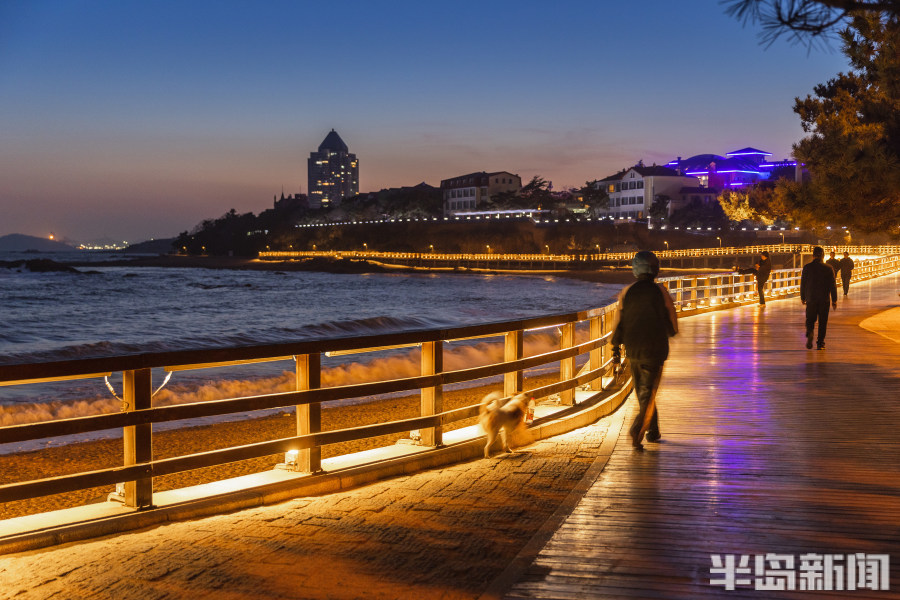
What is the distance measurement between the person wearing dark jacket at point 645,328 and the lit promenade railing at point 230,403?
999 mm

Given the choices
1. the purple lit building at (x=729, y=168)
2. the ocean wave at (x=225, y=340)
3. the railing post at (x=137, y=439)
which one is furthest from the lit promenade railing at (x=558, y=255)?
the railing post at (x=137, y=439)

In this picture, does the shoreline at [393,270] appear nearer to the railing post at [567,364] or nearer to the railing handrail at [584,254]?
the railing handrail at [584,254]

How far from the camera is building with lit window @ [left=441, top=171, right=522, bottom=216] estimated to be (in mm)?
180500

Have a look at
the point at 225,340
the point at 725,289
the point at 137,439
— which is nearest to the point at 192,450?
the point at 137,439

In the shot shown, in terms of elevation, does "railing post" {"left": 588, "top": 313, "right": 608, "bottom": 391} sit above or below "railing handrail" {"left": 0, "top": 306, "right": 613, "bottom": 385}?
below

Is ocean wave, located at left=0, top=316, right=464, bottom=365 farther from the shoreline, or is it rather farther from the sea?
the shoreline

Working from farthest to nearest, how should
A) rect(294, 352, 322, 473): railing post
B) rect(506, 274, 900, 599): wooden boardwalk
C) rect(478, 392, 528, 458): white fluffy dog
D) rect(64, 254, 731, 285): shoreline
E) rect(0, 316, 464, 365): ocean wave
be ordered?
1. rect(64, 254, 731, 285): shoreline
2. rect(0, 316, 464, 365): ocean wave
3. rect(478, 392, 528, 458): white fluffy dog
4. rect(294, 352, 322, 473): railing post
5. rect(506, 274, 900, 599): wooden boardwalk

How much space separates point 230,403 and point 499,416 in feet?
7.83

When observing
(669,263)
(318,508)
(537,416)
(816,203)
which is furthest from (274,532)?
(669,263)

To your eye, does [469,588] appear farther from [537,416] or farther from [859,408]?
[859,408]

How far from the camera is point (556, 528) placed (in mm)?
5227

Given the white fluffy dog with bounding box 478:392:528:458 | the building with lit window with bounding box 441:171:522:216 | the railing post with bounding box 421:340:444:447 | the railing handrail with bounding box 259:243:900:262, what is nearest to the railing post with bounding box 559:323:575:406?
the white fluffy dog with bounding box 478:392:528:458

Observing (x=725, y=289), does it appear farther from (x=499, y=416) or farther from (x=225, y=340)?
(x=499, y=416)

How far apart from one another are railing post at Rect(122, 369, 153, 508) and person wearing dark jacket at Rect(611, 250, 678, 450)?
13.0ft
